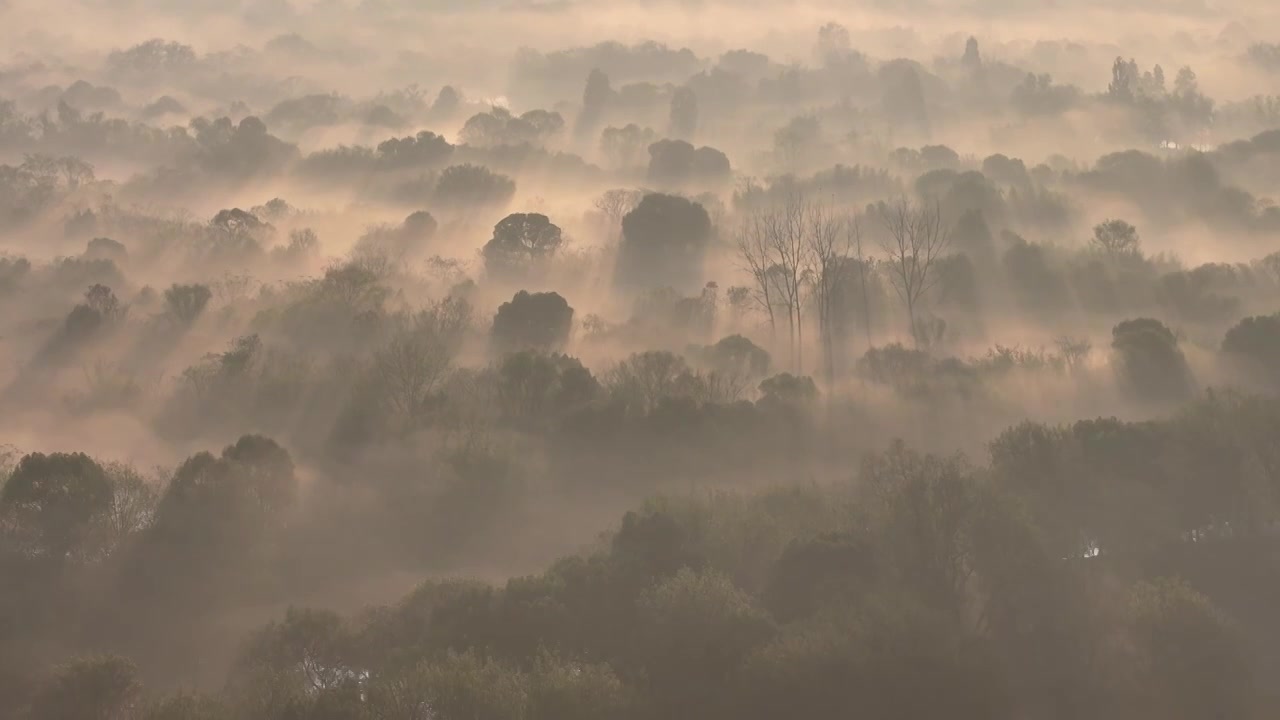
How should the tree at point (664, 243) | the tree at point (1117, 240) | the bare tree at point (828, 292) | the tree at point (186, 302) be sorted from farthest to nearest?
1. the tree at point (664, 243)
2. the tree at point (1117, 240)
3. the tree at point (186, 302)
4. the bare tree at point (828, 292)

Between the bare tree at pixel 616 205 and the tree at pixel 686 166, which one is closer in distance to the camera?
the bare tree at pixel 616 205

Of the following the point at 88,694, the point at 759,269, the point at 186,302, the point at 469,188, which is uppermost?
the point at 469,188

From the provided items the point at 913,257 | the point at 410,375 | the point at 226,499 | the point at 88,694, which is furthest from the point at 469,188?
the point at 88,694

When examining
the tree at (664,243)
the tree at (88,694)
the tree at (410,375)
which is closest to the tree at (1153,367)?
the tree at (664,243)

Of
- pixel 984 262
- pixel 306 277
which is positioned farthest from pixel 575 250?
pixel 984 262

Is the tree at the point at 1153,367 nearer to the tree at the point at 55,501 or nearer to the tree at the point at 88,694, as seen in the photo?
the tree at the point at 88,694

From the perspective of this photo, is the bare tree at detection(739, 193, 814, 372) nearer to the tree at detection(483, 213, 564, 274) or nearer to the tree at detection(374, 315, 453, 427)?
the tree at detection(483, 213, 564, 274)

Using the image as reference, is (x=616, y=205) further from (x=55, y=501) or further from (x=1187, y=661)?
(x=1187, y=661)
